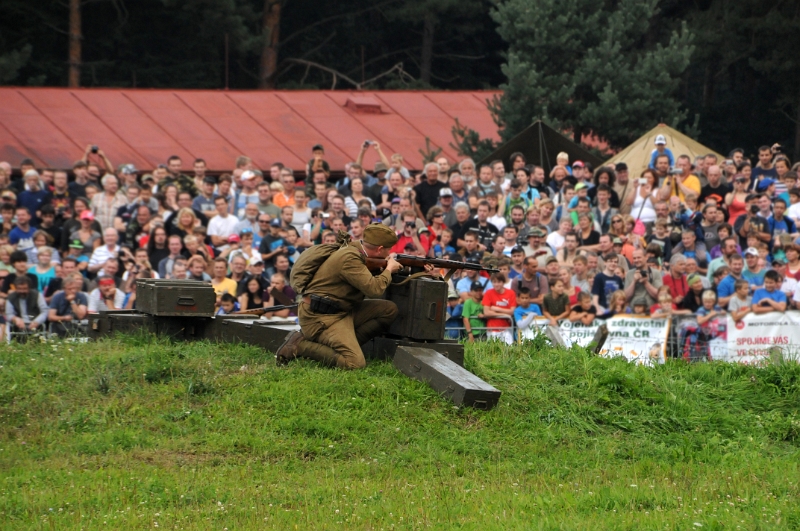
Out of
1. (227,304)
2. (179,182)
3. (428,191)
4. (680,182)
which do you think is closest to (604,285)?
(680,182)

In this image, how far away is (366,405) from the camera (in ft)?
39.5

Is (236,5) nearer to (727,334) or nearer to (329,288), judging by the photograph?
(727,334)

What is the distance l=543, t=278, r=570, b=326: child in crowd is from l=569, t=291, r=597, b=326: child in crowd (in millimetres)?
97

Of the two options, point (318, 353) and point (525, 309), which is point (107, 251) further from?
point (318, 353)

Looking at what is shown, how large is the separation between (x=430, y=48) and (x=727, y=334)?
31262 mm

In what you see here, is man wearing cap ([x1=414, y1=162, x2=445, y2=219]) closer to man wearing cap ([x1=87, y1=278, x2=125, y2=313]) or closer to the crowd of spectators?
the crowd of spectators

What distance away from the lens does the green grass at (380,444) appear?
966 cm

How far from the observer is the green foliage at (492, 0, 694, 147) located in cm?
3153

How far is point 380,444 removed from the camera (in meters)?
11.5

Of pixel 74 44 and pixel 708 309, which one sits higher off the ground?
pixel 74 44

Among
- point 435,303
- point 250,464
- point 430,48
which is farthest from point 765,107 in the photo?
point 250,464

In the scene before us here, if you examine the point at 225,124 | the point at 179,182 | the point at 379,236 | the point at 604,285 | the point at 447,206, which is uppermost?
the point at 225,124

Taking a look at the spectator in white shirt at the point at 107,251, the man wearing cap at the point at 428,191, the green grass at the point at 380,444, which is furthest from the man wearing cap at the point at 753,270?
the spectator in white shirt at the point at 107,251

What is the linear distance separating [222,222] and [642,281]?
22.1 feet
